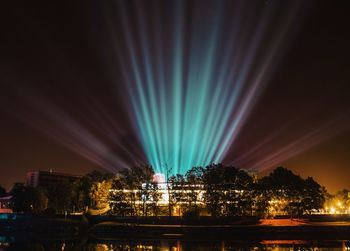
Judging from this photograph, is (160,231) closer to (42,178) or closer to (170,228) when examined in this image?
(170,228)

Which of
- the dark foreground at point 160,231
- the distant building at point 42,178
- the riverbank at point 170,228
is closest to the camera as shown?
the dark foreground at point 160,231

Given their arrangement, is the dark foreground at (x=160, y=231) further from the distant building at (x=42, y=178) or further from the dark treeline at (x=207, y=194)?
the distant building at (x=42, y=178)

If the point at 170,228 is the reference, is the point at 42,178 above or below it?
above

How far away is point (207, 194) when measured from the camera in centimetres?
6381

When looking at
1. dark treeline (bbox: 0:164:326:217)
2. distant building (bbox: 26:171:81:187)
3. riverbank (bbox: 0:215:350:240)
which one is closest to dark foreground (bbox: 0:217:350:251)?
riverbank (bbox: 0:215:350:240)

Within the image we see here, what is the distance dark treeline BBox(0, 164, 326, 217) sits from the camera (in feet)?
206

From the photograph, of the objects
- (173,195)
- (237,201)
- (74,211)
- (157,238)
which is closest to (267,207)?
(237,201)

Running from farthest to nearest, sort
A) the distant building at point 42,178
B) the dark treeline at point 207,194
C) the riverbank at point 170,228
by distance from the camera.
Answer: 1. the distant building at point 42,178
2. the dark treeline at point 207,194
3. the riverbank at point 170,228

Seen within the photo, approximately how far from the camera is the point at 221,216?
6053cm

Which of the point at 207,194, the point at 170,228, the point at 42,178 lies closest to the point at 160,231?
the point at 170,228

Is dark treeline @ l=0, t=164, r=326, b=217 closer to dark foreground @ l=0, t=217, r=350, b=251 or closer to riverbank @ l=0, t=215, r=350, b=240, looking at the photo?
riverbank @ l=0, t=215, r=350, b=240

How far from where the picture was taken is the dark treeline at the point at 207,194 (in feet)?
206

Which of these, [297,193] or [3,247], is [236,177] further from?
[3,247]

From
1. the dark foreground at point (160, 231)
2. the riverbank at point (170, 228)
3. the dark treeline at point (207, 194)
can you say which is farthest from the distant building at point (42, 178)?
the dark foreground at point (160, 231)
